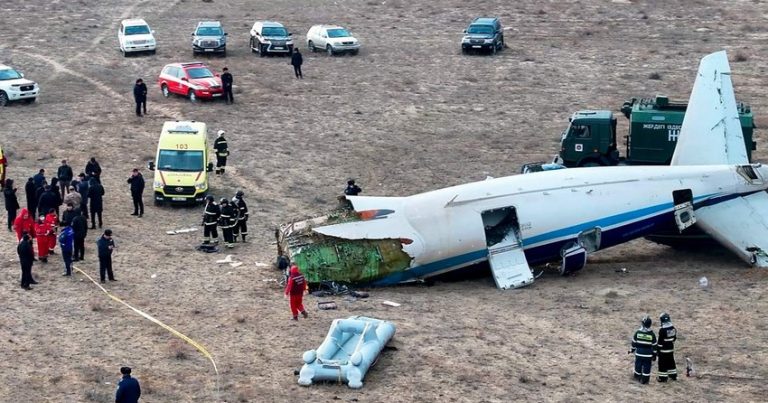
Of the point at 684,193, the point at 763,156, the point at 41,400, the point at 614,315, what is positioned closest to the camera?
the point at 41,400

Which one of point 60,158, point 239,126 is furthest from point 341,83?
point 60,158

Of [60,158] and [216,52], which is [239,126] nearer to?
[60,158]

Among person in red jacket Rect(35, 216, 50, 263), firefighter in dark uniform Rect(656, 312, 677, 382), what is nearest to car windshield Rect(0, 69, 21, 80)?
person in red jacket Rect(35, 216, 50, 263)

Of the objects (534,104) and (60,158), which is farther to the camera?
(534,104)

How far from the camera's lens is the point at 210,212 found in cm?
3581

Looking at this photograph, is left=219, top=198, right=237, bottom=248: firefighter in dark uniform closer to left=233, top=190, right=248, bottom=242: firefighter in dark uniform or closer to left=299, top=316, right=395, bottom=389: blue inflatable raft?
left=233, top=190, right=248, bottom=242: firefighter in dark uniform

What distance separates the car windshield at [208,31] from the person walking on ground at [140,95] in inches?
401

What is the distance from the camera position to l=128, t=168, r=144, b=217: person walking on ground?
39.0 meters

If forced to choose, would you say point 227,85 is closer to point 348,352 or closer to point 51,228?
point 51,228

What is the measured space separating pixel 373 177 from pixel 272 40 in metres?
18.3

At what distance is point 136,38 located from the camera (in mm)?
61000

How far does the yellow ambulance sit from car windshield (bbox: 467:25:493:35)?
2311cm

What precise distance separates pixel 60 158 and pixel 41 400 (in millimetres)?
21981

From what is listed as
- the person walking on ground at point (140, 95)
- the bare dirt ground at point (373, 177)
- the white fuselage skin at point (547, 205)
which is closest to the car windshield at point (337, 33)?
the bare dirt ground at point (373, 177)
